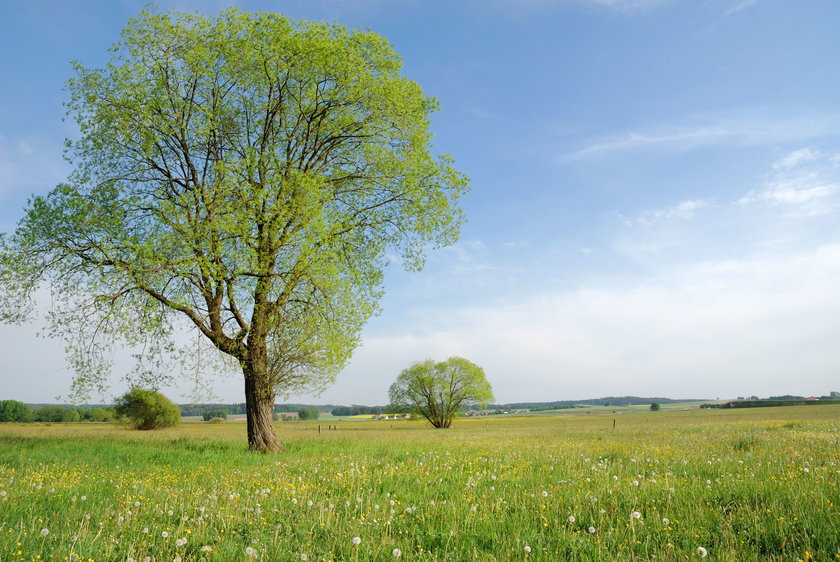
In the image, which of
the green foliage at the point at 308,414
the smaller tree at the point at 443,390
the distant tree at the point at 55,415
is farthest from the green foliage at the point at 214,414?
the smaller tree at the point at 443,390

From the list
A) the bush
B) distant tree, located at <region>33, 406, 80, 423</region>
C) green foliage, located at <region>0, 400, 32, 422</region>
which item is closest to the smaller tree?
the bush

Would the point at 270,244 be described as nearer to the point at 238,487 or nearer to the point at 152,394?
the point at 238,487

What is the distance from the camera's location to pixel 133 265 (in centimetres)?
1572

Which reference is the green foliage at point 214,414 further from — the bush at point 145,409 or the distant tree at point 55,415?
the bush at point 145,409

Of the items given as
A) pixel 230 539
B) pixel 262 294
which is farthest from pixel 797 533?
pixel 262 294

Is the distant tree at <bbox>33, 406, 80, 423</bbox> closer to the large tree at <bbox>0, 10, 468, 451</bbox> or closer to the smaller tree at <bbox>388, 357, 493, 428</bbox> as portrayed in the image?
the smaller tree at <bbox>388, 357, 493, 428</bbox>

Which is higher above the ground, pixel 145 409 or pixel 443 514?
pixel 443 514

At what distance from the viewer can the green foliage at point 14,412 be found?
107 m

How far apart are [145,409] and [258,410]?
4827 centimetres

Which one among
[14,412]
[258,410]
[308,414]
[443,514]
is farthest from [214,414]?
[443,514]

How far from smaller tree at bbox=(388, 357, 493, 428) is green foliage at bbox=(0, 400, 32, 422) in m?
89.4

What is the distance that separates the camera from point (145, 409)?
57.5m

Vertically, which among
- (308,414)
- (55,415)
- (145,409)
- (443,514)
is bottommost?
(308,414)

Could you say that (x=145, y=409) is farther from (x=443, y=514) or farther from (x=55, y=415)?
(x=55, y=415)
